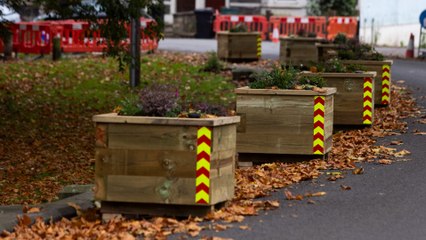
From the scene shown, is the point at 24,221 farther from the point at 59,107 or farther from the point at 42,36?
the point at 42,36

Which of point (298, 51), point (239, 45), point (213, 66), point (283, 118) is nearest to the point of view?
point (283, 118)

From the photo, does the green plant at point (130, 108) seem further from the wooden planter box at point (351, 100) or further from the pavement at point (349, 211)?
the wooden planter box at point (351, 100)

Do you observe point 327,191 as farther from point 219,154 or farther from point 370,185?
point 219,154

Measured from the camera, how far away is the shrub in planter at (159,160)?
10914mm

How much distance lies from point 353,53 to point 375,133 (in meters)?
5.18

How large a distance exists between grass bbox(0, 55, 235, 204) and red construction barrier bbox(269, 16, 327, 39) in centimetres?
2199

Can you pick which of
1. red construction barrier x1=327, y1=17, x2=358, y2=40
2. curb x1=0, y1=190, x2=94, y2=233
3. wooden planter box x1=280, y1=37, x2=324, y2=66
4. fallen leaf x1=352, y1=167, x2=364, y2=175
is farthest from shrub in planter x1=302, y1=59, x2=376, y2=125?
red construction barrier x1=327, y1=17, x2=358, y2=40

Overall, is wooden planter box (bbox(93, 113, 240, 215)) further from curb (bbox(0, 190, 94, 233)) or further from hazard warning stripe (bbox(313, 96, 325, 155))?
hazard warning stripe (bbox(313, 96, 325, 155))

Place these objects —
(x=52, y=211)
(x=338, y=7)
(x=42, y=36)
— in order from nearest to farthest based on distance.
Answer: (x=52, y=211), (x=42, y=36), (x=338, y=7)

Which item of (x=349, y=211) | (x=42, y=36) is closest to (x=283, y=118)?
(x=349, y=211)

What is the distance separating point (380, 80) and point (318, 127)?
6.99 meters

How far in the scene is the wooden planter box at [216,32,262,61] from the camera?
3481 cm

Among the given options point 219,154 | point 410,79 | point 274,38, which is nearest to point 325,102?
point 219,154

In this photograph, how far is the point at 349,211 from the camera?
11.2 metres
